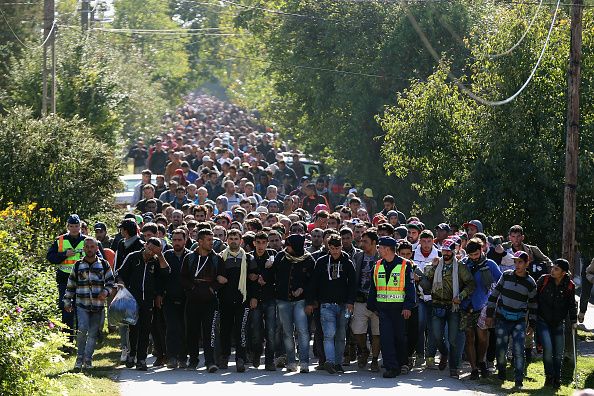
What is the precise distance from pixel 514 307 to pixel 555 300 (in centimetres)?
48

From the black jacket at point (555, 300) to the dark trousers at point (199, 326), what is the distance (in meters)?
3.89

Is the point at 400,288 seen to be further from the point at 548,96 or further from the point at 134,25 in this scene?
the point at 134,25

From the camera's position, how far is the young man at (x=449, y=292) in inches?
700

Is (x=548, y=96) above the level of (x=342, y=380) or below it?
above

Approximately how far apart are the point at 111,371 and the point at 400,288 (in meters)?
3.55

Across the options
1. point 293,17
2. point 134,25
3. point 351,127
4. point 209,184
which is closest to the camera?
point 209,184

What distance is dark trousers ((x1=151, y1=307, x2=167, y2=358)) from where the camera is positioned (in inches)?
717

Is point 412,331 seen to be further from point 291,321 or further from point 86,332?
point 86,332

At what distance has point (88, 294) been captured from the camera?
17469 millimetres

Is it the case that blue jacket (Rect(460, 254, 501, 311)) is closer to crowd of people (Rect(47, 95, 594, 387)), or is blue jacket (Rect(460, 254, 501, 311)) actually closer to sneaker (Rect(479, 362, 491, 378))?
crowd of people (Rect(47, 95, 594, 387))

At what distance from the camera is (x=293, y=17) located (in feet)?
131

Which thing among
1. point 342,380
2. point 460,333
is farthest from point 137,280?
point 460,333

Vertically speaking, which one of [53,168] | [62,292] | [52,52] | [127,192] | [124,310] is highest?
[52,52]

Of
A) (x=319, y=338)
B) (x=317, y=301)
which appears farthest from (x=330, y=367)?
(x=317, y=301)
